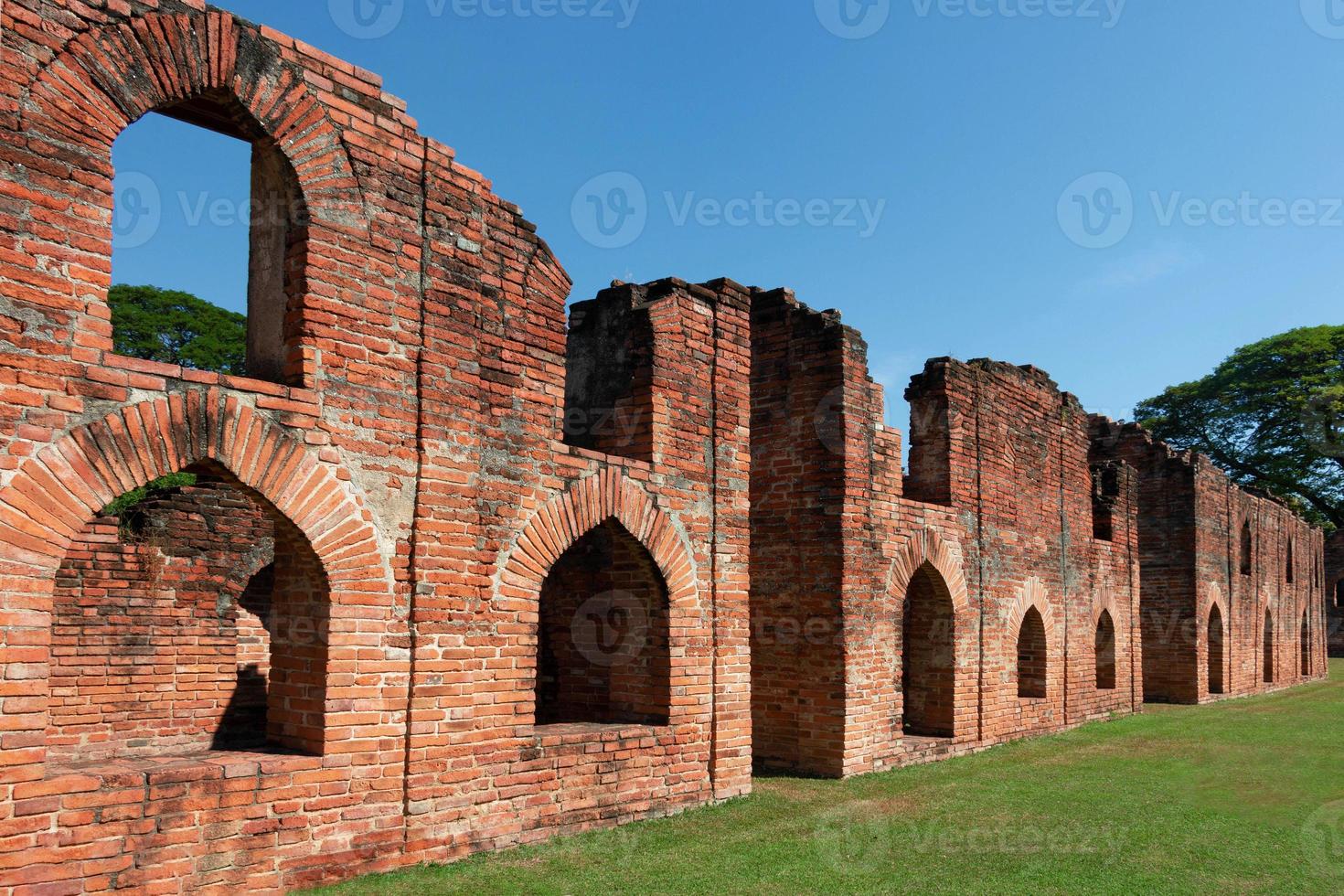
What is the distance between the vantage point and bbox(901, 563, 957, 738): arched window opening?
10984mm

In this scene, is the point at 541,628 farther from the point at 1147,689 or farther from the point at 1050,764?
the point at 1147,689

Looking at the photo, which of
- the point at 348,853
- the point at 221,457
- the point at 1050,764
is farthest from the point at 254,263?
the point at 1050,764

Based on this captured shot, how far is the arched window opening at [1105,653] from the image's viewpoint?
15.9 metres

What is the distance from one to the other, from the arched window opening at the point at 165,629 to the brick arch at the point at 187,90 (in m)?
3.13

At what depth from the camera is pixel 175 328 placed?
23.2 metres

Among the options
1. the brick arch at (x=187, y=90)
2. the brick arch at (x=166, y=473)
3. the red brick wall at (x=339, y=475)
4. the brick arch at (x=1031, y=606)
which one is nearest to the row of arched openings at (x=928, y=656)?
the brick arch at (x=1031, y=606)

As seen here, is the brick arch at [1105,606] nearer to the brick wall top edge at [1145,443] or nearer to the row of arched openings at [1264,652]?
the brick wall top edge at [1145,443]

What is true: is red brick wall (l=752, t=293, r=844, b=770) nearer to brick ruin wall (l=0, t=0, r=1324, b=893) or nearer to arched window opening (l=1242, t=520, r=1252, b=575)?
brick ruin wall (l=0, t=0, r=1324, b=893)

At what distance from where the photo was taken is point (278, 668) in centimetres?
562

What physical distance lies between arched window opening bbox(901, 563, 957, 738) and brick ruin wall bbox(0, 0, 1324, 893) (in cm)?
5

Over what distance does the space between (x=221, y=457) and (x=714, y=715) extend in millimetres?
4575

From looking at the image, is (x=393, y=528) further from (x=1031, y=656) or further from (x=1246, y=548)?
(x=1246, y=548)

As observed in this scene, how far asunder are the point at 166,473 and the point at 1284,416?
3952cm

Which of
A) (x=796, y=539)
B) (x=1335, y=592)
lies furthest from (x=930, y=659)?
(x=1335, y=592)
